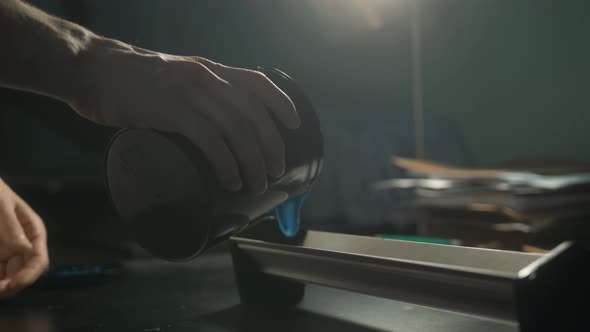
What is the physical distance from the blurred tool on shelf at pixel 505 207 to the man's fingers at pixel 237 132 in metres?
0.50

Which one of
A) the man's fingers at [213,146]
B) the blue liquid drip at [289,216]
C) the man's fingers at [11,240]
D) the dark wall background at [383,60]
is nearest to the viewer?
the man's fingers at [213,146]

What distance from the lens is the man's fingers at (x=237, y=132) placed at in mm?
413

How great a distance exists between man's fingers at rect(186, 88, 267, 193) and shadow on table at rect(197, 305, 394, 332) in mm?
143

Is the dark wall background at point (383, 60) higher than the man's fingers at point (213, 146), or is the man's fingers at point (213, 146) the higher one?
the dark wall background at point (383, 60)

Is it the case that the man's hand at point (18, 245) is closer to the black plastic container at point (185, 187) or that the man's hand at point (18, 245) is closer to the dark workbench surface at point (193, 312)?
the dark workbench surface at point (193, 312)

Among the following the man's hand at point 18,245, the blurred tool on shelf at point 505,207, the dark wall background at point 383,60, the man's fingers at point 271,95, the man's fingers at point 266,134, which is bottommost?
the man's hand at point 18,245

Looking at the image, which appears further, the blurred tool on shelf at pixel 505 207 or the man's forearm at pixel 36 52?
the blurred tool on shelf at pixel 505 207

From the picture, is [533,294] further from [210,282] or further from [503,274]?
[210,282]

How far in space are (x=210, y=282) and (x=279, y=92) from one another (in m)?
0.33

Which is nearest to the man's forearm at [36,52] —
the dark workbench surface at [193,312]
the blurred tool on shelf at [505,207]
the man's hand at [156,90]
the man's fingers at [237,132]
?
the man's hand at [156,90]

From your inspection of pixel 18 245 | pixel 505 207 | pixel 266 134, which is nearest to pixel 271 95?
pixel 266 134

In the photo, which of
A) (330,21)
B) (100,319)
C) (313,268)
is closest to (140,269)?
(100,319)

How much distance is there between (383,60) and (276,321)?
4.51 ft

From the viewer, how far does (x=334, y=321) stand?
49cm
